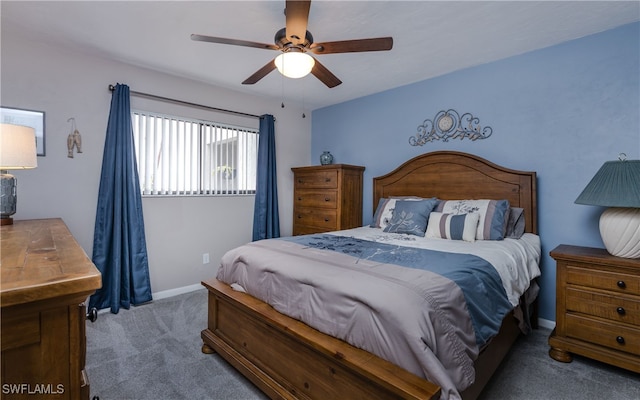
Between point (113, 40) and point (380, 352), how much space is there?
3.14 m

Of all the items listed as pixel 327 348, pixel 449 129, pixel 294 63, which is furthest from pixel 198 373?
pixel 449 129

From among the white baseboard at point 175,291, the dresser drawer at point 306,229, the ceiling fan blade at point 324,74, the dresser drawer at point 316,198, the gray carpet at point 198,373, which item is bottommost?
the gray carpet at point 198,373

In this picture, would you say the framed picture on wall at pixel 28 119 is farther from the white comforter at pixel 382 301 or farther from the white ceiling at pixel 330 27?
the white comforter at pixel 382 301

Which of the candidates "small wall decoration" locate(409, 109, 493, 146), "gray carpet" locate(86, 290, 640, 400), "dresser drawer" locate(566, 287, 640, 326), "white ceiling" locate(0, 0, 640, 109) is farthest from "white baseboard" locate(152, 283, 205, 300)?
"dresser drawer" locate(566, 287, 640, 326)

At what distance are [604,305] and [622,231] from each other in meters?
0.50

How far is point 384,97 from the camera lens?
3.92 metres

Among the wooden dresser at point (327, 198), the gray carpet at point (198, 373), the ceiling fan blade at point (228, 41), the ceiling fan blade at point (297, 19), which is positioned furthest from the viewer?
the wooden dresser at point (327, 198)

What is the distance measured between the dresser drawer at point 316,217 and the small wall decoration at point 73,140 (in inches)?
101

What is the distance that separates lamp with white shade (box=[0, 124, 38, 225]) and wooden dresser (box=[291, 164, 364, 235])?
2.77 metres

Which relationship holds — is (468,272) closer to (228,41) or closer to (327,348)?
(327,348)

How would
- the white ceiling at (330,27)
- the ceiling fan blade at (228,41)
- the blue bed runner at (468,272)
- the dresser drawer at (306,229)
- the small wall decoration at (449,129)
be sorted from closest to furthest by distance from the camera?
the blue bed runner at (468,272) → the ceiling fan blade at (228,41) → the white ceiling at (330,27) → the small wall decoration at (449,129) → the dresser drawer at (306,229)

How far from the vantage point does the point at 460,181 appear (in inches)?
125

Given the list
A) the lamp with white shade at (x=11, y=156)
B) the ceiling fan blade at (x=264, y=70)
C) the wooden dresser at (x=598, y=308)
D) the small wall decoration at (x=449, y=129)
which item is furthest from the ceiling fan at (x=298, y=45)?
the wooden dresser at (x=598, y=308)

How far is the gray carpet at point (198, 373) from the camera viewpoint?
1.80 m
